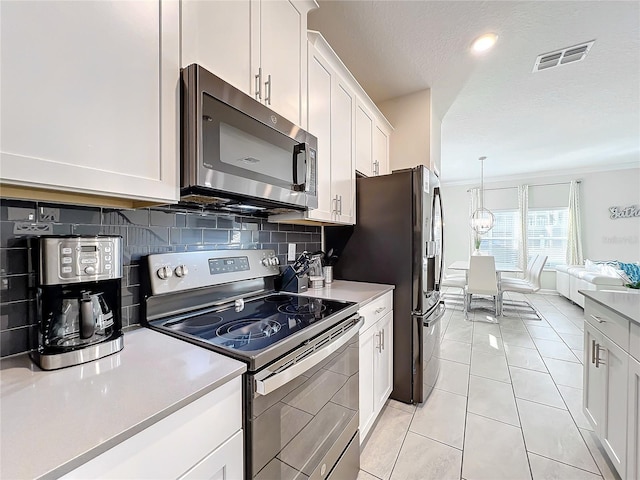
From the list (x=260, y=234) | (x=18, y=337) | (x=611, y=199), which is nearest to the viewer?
(x=18, y=337)

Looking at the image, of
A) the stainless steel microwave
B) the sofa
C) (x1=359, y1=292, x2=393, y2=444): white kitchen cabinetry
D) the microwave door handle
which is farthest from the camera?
the sofa

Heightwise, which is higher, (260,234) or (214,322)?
(260,234)

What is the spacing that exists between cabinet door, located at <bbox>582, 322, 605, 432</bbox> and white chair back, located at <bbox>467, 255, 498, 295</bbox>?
2629 mm

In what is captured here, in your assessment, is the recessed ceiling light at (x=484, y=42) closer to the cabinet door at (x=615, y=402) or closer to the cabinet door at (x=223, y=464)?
the cabinet door at (x=615, y=402)

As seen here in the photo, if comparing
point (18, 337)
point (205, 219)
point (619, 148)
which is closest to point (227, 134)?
point (205, 219)

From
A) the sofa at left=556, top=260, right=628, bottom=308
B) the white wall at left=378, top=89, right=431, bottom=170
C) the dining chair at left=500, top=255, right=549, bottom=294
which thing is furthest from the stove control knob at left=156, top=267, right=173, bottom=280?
the sofa at left=556, top=260, right=628, bottom=308

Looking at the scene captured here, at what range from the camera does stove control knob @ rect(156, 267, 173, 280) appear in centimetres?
114

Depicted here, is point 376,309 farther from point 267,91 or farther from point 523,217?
point 523,217

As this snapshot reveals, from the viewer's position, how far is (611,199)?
566 centimetres

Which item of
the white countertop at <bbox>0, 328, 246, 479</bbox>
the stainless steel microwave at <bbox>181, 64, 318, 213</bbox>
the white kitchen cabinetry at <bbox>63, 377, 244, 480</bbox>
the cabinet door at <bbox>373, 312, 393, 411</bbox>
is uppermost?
the stainless steel microwave at <bbox>181, 64, 318, 213</bbox>

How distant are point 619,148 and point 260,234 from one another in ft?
20.6

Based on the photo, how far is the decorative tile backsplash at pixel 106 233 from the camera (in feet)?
2.74

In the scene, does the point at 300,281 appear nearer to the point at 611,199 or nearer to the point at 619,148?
the point at 619,148

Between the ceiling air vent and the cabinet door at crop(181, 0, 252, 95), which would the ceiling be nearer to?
the ceiling air vent
